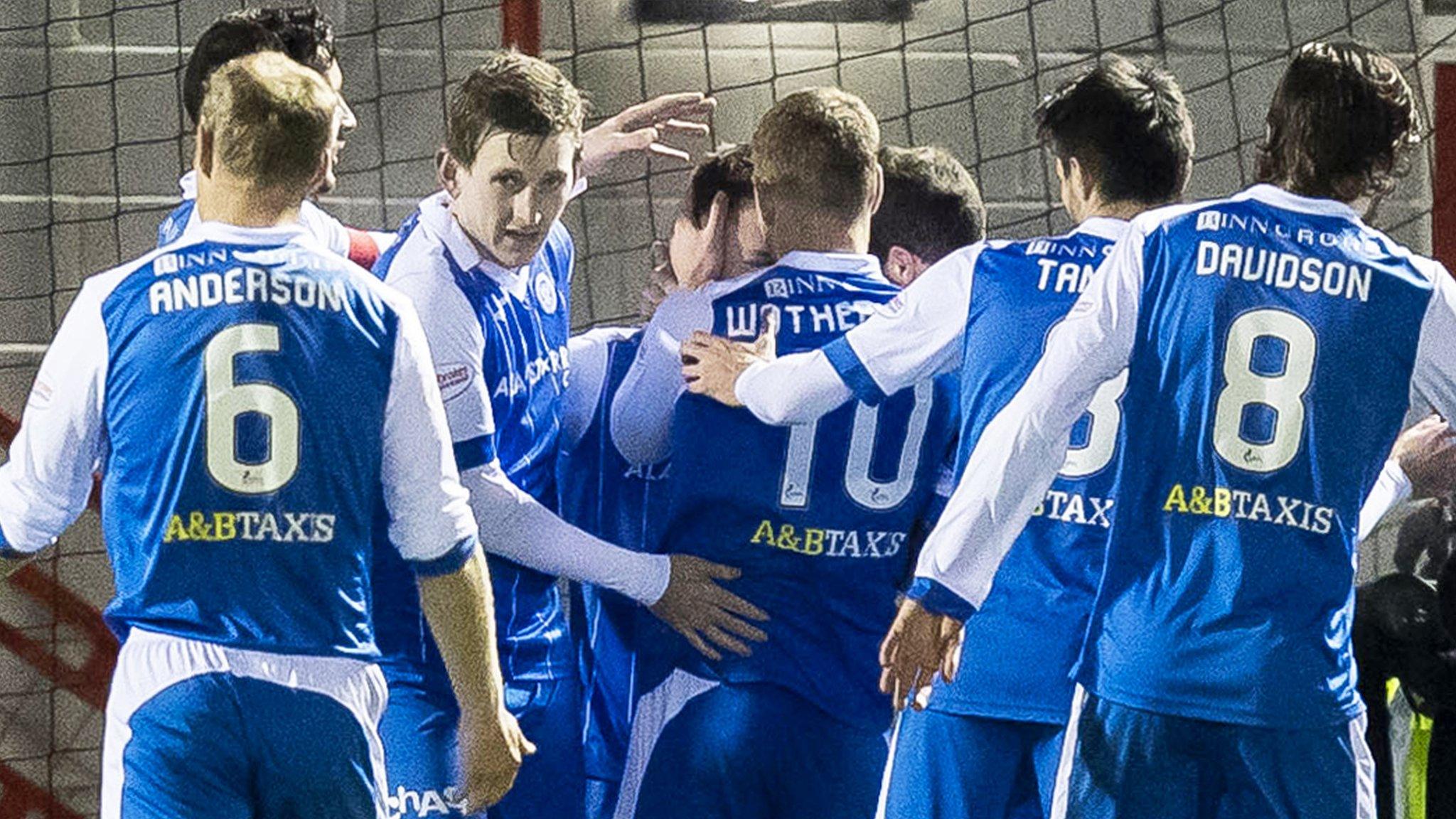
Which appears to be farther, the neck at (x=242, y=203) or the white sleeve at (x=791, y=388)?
the white sleeve at (x=791, y=388)

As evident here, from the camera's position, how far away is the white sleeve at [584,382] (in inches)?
132

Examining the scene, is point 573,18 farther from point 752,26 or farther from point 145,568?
point 145,568

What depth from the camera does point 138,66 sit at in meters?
6.15

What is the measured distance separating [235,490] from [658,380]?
3.15 feet

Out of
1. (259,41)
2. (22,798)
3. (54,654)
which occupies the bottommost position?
(22,798)

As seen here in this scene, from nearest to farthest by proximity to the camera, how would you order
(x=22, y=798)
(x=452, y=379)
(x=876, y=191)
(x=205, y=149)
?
(x=205, y=149)
(x=452, y=379)
(x=876, y=191)
(x=22, y=798)

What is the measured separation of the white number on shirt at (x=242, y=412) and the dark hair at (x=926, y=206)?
57.9 inches

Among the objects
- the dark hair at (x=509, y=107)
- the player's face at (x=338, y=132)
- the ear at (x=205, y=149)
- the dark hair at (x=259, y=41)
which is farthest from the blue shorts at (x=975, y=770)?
the dark hair at (x=259, y=41)

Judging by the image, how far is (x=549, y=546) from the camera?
3047 mm

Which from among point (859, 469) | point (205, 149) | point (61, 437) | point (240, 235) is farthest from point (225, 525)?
point (859, 469)

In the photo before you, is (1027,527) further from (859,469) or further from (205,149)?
(205,149)

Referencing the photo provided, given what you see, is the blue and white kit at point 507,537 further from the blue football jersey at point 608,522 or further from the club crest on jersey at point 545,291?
the blue football jersey at point 608,522

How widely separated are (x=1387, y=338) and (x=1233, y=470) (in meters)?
0.25

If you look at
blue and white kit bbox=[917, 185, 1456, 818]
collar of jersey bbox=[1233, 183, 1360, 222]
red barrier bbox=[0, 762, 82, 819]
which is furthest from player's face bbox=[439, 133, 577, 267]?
red barrier bbox=[0, 762, 82, 819]
